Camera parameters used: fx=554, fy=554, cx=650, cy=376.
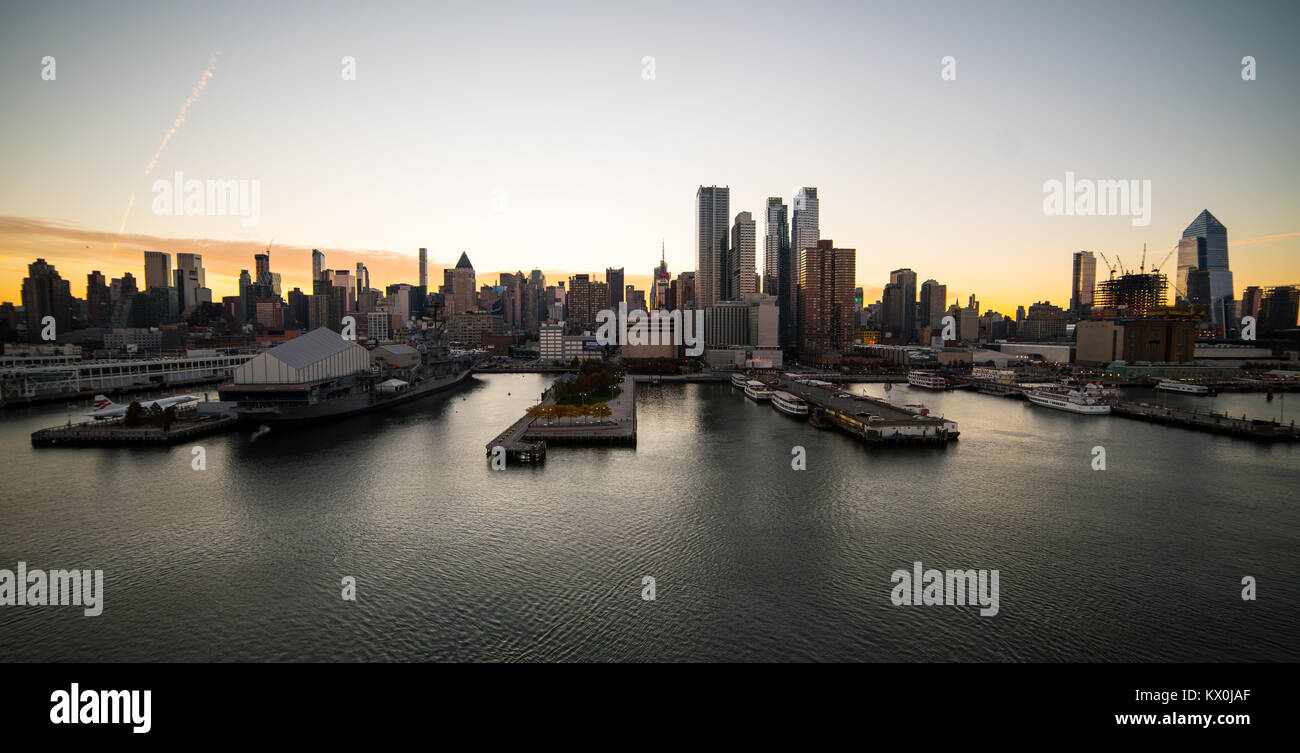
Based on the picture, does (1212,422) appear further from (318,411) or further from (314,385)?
(314,385)

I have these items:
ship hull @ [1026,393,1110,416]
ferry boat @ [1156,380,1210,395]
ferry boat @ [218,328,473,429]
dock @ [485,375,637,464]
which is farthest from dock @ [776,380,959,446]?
ferry boat @ [1156,380,1210,395]

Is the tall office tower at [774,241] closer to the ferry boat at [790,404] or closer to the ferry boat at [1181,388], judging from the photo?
the ferry boat at [1181,388]

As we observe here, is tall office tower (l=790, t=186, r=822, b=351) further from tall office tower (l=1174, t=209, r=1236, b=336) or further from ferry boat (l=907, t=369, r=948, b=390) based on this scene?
ferry boat (l=907, t=369, r=948, b=390)

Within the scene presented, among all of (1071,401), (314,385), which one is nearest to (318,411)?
(314,385)

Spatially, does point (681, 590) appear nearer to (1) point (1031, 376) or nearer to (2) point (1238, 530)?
(2) point (1238, 530)

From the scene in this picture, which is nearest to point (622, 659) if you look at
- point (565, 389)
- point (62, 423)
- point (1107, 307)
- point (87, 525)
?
point (87, 525)
